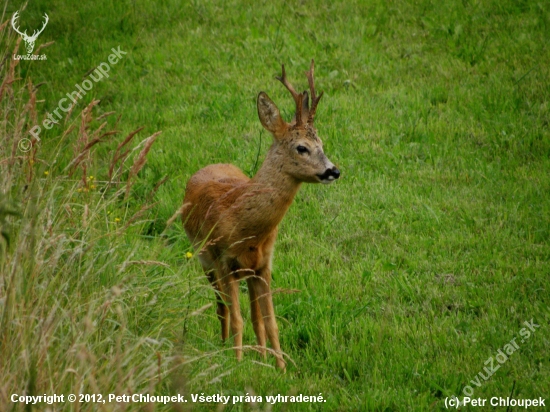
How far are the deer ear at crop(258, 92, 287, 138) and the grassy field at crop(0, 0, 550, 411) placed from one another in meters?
1.13

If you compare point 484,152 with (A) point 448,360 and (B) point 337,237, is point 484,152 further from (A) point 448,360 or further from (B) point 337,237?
(A) point 448,360

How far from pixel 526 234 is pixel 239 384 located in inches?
132

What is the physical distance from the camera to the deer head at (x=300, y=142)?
18.4 feet

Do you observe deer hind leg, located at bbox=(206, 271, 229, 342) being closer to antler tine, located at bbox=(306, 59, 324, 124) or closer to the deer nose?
the deer nose

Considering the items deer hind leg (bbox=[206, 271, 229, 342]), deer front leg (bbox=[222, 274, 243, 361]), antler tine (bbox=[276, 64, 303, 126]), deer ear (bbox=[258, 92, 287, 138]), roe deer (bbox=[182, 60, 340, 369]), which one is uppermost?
antler tine (bbox=[276, 64, 303, 126])

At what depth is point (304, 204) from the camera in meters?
8.04

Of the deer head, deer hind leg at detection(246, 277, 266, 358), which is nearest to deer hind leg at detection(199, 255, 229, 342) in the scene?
deer hind leg at detection(246, 277, 266, 358)

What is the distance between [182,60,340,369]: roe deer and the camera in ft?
18.5

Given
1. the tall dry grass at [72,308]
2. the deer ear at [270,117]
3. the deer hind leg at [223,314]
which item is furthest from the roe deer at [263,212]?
the tall dry grass at [72,308]

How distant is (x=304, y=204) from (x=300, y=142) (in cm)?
237

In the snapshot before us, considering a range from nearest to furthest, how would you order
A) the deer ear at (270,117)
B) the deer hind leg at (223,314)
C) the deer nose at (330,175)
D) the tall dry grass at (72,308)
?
1. the tall dry grass at (72,308)
2. the deer nose at (330,175)
3. the deer ear at (270,117)
4. the deer hind leg at (223,314)

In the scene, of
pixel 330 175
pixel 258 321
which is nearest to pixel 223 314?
pixel 258 321

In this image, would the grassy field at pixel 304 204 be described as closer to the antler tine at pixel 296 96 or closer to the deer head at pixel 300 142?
the deer head at pixel 300 142

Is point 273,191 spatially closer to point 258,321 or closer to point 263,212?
point 263,212
